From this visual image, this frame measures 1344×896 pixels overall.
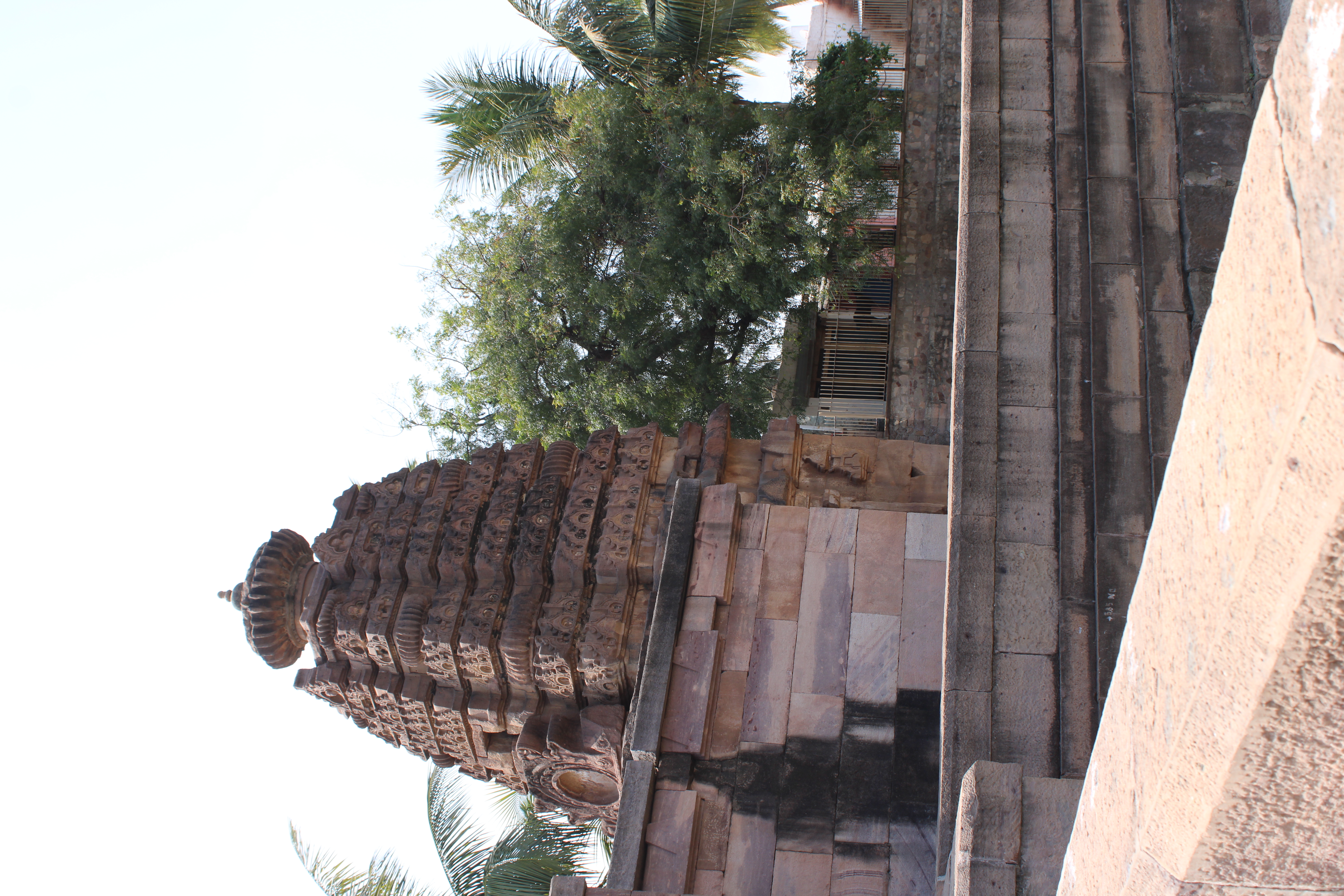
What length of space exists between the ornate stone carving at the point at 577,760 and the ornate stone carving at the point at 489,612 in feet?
1.51

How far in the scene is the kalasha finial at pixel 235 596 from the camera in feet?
32.7

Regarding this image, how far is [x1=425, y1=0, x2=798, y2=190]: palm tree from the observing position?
52.9 feet

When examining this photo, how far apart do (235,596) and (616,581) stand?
4.42 m

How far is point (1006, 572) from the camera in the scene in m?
5.93

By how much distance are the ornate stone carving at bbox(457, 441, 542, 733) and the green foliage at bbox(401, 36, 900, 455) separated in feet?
20.8

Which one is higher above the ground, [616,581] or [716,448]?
[716,448]

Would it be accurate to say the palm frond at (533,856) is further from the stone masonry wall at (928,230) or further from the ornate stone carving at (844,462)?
the stone masonry wall at (928,230)

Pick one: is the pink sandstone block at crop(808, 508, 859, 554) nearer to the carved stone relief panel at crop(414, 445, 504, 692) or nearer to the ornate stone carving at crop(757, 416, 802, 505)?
the ornate stone carving at crop(757, 416, 802, 505)

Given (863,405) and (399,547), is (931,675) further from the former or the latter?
(863,405)

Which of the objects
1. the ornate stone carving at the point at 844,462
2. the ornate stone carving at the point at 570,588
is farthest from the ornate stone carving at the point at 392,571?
the ornate stone carving at the point at 844,462

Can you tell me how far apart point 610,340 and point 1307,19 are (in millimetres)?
14770

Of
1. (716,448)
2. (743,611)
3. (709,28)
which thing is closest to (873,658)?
(743,611)

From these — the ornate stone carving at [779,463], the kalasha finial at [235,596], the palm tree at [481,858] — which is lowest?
the palm tree at [481,858]

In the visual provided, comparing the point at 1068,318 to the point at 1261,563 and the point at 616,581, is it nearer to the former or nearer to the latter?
the point at 616,581
